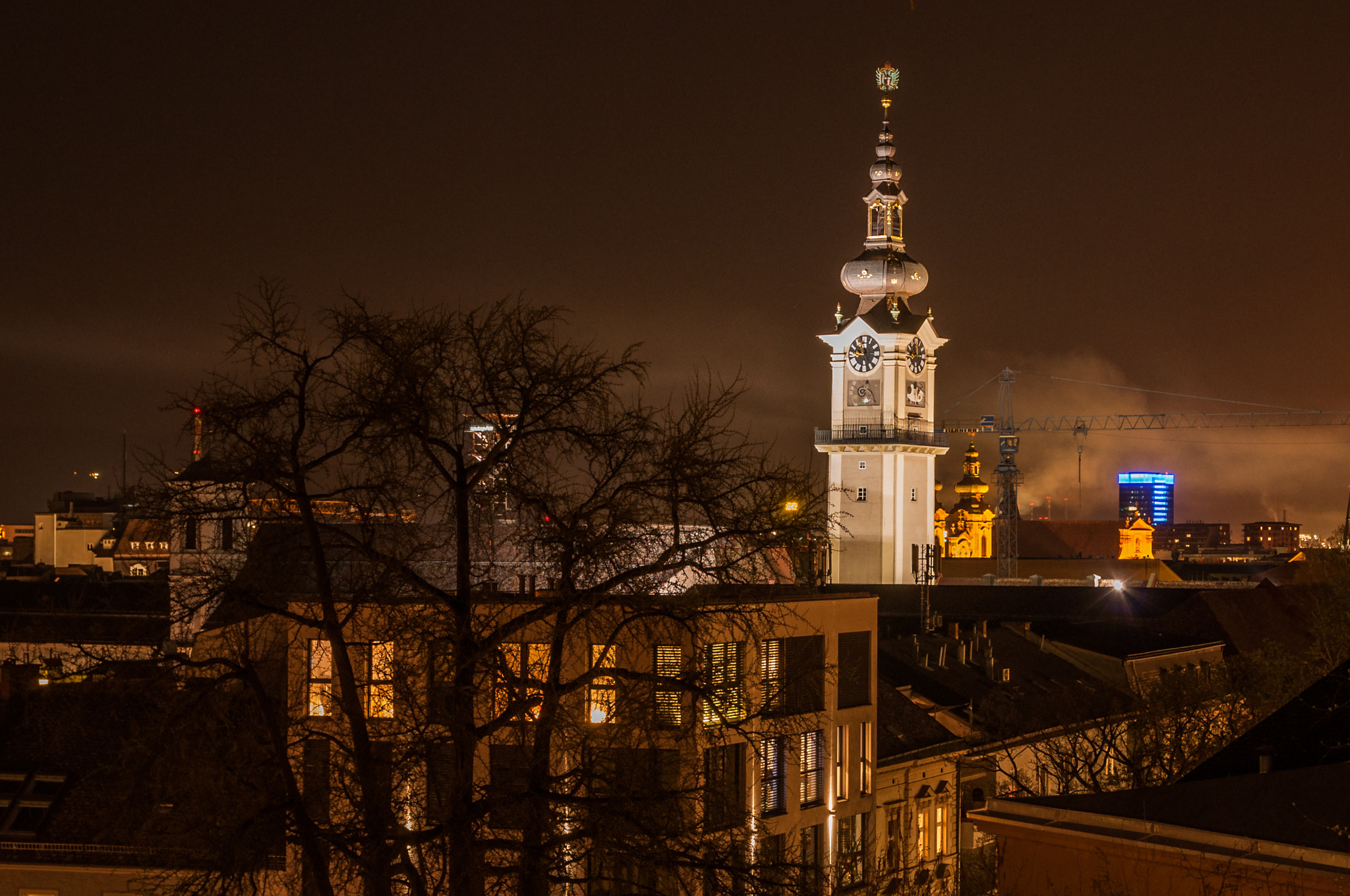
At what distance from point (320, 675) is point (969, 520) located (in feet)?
523

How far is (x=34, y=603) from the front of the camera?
8700 centimetres

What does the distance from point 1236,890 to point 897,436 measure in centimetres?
10528

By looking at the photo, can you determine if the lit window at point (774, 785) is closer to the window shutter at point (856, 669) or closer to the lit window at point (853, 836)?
the lit window at point (853, 836)

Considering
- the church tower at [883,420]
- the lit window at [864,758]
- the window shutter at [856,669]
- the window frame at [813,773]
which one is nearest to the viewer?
the window frame at [813,773]

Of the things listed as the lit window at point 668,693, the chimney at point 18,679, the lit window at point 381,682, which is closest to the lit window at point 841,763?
the lit window at point 668,693

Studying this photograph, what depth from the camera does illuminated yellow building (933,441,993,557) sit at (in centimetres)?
18212

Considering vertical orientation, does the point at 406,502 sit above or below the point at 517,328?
below

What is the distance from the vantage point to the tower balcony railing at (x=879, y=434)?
412 ft

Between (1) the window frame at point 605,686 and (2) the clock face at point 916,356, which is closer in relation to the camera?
(1) the window frame at point 605,686

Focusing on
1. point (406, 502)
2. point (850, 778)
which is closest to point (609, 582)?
point (406, 502)

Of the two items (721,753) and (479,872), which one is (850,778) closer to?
(721,753)

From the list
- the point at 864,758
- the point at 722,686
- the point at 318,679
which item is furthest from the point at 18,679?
the point at 722,686

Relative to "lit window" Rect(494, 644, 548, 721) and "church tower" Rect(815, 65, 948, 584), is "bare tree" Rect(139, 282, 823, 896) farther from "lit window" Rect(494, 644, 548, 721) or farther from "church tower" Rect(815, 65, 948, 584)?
"church tower" Rect(815, 65, 948, 584)

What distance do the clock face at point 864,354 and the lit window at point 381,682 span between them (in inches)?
4006
